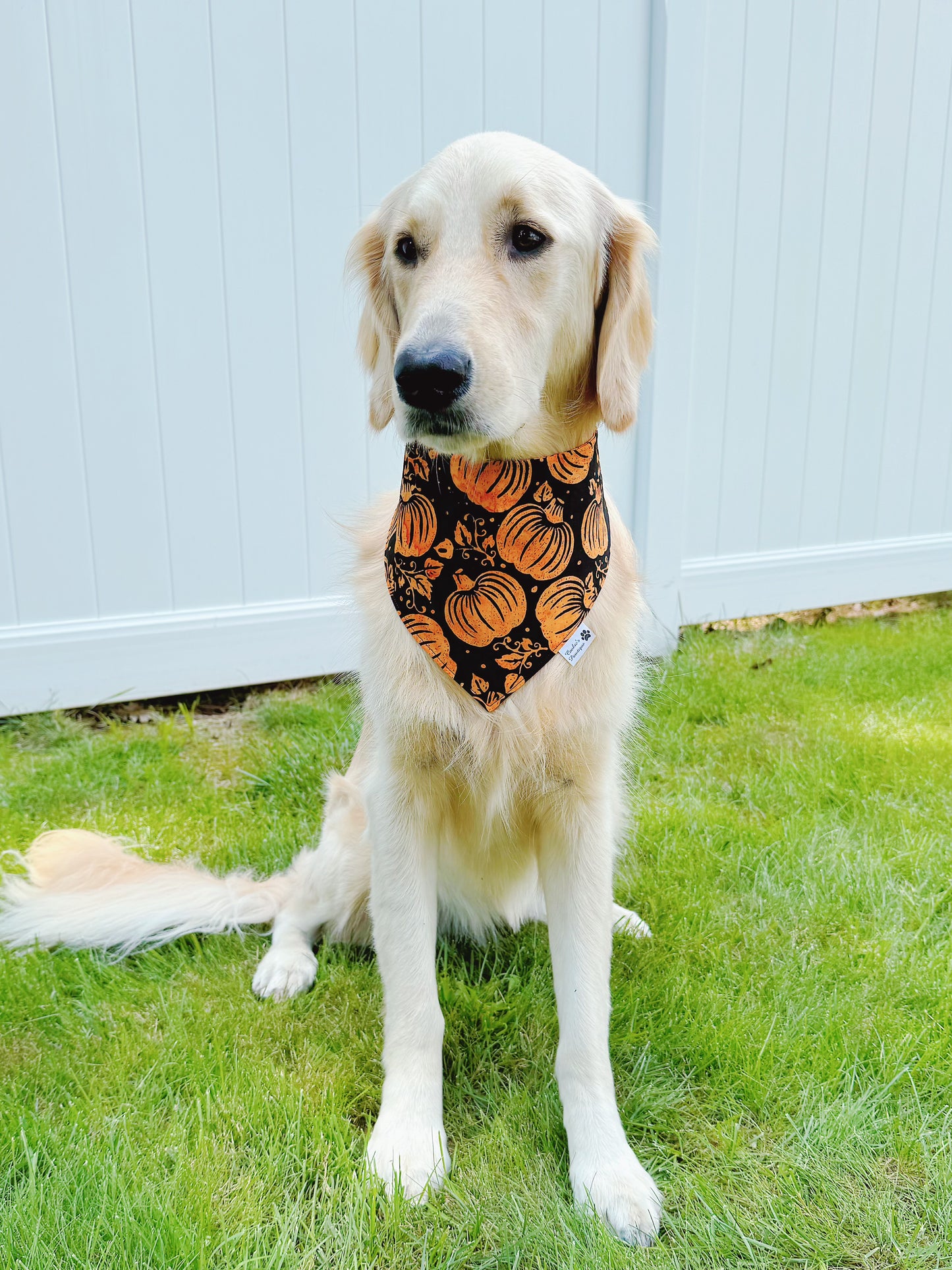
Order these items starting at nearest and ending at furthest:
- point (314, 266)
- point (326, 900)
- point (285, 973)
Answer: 1. point (285, 973)
2. point (326, 900)
3. point (314, 266)

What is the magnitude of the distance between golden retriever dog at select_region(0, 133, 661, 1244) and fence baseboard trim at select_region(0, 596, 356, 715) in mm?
1416

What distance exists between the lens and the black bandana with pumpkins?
1.53 metres

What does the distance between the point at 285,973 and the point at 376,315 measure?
1.29m

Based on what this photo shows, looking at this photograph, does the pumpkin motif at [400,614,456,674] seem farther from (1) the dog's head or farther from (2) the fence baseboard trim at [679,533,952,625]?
(2) the fence baseboard trim at [679,533,952,625]

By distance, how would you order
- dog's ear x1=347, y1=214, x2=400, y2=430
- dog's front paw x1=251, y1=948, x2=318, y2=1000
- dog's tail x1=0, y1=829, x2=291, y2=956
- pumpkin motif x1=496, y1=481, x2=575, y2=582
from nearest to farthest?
1. pumpkin motif x1=496, y1=481, x2=575, y2=582
2. dog's ear x1=347, y1=214, x2=400, y2=430
3. dog's front paw x1=251, y1=948, x2=318, y2=1000
4. dog's tail x1=0, y1=829, x2=291, y2=956

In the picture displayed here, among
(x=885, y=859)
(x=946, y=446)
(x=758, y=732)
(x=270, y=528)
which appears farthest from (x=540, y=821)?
(x=946, y=446)

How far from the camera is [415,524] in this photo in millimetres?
1583

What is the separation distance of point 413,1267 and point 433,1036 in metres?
0.32

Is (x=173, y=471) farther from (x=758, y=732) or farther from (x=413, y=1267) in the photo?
(x=413, y=1267)

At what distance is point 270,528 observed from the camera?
3326 mm

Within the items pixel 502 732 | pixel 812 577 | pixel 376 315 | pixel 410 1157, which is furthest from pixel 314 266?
pixel 410 1157

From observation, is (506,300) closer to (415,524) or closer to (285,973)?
(415,524)

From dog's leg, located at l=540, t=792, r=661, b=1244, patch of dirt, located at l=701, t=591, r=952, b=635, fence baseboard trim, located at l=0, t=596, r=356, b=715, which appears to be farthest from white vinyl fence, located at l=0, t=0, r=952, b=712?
dog's leg, located at l=540, t=792, r=661, b=1244

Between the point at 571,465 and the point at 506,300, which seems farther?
the point at 571,465
